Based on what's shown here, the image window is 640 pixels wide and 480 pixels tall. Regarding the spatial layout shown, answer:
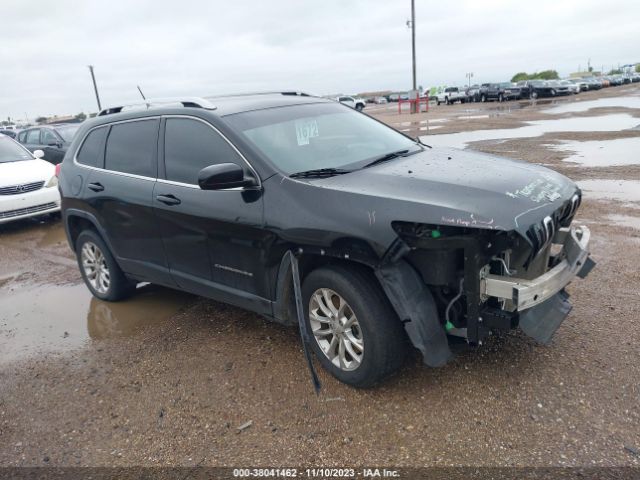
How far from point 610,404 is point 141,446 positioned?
9.20 ft

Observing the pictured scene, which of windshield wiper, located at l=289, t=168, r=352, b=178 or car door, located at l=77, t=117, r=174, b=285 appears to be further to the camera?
car door, located at l=77, t=117, r=174, b=285

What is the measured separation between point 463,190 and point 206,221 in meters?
1.92

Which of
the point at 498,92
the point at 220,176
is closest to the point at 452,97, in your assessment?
the point at 498,92

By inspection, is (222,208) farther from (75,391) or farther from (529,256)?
(529,256)

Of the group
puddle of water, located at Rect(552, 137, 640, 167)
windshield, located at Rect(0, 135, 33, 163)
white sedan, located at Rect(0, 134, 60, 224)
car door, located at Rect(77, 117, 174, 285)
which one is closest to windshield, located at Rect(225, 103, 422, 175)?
car door, located at Rect(77, 117, 174, 285)

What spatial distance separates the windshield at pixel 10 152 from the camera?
10.3 meters

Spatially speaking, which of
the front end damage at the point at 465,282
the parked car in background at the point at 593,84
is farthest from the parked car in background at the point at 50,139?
the parked car in background at the point at 593,84

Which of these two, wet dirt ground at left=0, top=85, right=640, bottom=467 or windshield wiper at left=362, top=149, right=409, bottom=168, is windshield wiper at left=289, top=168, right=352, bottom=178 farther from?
wet dirt ground at left=0, top=85, right=640, bottom=467

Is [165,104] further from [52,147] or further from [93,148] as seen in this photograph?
[52,147]

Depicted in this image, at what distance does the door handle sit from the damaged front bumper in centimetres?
245

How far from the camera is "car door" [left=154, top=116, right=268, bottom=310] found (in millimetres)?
3824

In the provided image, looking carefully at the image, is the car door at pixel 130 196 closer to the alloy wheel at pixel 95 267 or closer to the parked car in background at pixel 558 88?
the alloy wheel at pixel 95 267

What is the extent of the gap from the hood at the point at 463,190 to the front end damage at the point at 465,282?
0.27 feet

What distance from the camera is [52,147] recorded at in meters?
13.3
